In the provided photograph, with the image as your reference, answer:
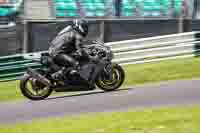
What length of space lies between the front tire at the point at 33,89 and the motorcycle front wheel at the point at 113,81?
106 centimetres

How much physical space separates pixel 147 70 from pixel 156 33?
158 inches

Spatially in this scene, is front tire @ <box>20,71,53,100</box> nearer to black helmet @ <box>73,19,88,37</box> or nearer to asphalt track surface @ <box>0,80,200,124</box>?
asphalt track surface @ <box>0,80,200,124</box>

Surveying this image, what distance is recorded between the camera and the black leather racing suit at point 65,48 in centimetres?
1245

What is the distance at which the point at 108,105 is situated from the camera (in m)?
10.6

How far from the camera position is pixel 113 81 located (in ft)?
40.9

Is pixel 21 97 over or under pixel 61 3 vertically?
under

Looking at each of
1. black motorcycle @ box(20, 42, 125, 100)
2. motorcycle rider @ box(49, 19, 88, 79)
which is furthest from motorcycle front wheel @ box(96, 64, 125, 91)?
motorcycle rider @ box(49, 19, 88, 79)

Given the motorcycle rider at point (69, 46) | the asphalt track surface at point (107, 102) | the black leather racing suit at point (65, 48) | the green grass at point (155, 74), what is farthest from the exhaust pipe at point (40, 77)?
the green grass at point (155, 74)

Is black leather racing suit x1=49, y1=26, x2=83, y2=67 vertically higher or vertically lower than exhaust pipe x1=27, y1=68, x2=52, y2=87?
higher

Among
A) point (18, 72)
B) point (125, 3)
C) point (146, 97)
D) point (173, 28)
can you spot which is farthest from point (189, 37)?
point (125, 3)

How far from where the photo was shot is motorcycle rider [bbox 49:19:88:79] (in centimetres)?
1243

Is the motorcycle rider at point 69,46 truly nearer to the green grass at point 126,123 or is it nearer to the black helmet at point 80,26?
the black helmet at point 80,26

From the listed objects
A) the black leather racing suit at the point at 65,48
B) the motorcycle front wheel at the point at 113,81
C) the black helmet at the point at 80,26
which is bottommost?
the motorcycle front wheel at the point at 113,81

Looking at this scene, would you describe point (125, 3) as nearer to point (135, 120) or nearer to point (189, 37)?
point (189, 37)
